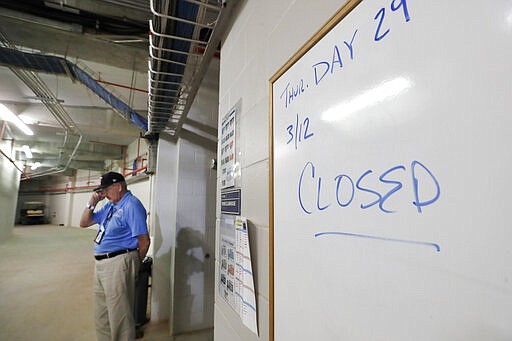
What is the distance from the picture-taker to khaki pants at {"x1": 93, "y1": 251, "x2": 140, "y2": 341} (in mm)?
1880

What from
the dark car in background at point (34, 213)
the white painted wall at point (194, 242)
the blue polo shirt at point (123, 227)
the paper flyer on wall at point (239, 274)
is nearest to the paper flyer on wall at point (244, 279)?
the paper flyer on wall at point (239, 274)

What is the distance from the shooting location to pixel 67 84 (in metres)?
3.12

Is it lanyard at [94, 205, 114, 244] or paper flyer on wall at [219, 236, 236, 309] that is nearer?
paper flyer on wall at [219, 236, 236, 309]

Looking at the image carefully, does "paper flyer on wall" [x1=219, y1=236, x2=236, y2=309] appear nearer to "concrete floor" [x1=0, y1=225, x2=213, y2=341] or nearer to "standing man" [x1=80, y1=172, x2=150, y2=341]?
"standing man" [x1=80, y1=172, x2=150, y2=341]

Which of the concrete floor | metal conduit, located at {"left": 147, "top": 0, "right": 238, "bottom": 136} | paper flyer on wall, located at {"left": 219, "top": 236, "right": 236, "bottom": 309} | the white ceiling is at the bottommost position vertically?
the concrete floor

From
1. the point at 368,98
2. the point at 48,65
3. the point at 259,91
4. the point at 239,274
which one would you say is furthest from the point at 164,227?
the point at 368,98

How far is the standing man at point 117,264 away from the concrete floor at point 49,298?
22.6 inches

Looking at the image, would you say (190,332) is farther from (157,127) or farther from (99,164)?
(99,164)

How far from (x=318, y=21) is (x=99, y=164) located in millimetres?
9401

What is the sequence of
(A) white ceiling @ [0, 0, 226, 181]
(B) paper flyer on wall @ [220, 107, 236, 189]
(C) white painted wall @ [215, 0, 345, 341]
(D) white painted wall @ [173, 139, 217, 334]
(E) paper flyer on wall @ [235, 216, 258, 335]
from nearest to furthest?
(C) white painted wall @ [215, 0, 345, 341], (E) paper flyer on wall @ [235, 216, 258, 335], (B) paper flyer on wall @ [220, 107, 236, 189], (A) white ceiling @ [0, 0, 226, 181], (D) white painted wall @ [173, 139, 217, 334]

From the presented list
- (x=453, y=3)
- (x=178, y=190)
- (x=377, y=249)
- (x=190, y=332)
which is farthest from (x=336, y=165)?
(x=190, y=332)

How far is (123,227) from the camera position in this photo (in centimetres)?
199

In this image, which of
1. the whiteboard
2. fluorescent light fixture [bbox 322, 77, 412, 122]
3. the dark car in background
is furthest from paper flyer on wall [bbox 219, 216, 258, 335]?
the dark car in background

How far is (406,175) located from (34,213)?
1515cm
